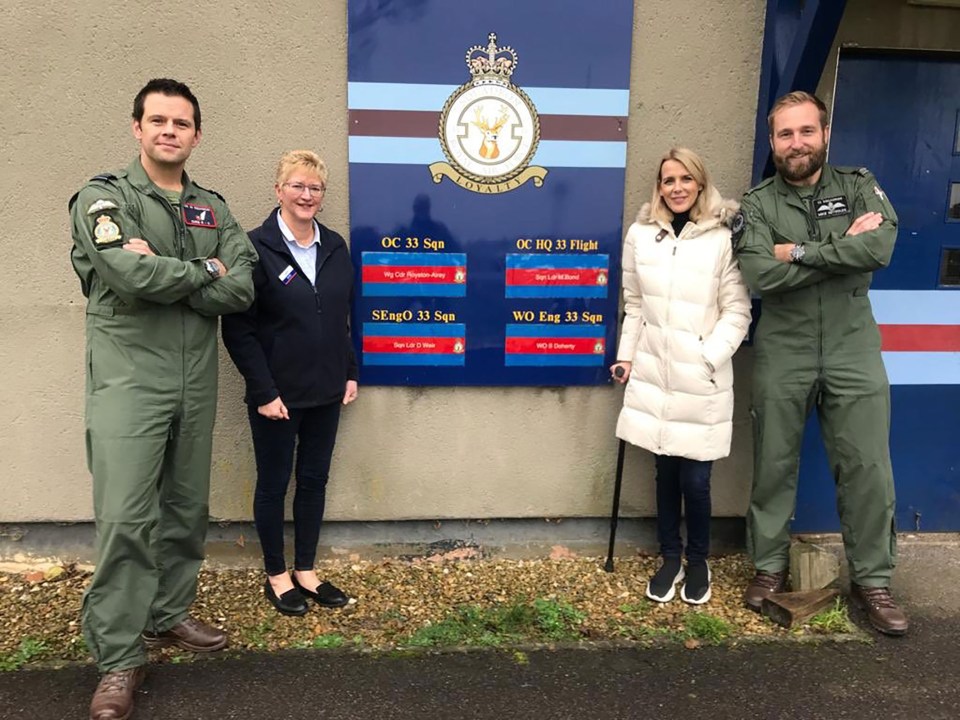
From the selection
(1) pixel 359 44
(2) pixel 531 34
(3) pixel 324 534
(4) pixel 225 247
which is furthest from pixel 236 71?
(3) pixel 324 534

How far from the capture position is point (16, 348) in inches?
132

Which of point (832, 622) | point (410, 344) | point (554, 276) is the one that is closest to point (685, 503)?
point (832, 622)

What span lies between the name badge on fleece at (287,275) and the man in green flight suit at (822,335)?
1.78 meters

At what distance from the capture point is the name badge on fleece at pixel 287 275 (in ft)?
9.59

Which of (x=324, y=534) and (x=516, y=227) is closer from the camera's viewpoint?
(x=516, y=227)

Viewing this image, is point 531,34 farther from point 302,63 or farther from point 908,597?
point 908,597

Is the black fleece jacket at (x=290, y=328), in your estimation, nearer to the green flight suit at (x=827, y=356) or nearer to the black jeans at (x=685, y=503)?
the black jeans at (x=685, y=503)

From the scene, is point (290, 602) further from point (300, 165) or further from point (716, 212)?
point (716, 212)

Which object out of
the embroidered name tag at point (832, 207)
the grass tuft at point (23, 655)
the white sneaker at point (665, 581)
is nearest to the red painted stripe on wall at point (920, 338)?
the embroidered name tag at point (832, 207)

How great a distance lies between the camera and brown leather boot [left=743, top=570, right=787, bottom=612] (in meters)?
3.25

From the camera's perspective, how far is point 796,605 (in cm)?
312

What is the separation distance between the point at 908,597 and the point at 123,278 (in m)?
3.48

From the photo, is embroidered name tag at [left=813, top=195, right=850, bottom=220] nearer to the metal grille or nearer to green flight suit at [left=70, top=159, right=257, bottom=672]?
the metal grille

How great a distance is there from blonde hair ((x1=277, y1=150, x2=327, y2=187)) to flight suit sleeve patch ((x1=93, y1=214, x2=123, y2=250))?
0.69 m
